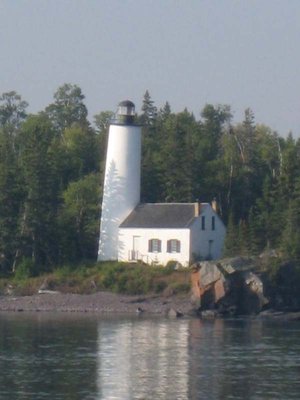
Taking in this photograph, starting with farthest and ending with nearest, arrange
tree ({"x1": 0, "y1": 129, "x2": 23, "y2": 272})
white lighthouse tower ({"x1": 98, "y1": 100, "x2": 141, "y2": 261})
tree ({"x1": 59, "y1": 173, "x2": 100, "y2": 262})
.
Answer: tree ({"x1": 59, "y1": 173, "x2": 100, "y2": 262})
tree ({"x1": 0, "y1": 129, "x2": 23, "y2": 272})
white lighthouse tower ({"x1": 98, "y1": 100, "x2": 141, "y2": 261})

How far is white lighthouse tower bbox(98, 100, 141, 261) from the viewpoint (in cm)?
6756

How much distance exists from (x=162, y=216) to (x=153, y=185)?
313 inches

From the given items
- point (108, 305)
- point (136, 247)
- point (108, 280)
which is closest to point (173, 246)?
point (136, 247)

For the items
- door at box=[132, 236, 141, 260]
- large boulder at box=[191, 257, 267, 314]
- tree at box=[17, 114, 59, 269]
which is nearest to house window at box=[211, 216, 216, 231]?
door at box=[132, 236, 141, 260]

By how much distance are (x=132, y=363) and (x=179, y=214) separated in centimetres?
2588

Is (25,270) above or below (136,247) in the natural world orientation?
below

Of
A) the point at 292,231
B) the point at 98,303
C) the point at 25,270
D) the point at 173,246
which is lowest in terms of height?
the point at 98,303

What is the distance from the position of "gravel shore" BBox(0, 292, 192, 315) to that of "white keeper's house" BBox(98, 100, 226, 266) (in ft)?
14.2

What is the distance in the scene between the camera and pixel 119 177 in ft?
222

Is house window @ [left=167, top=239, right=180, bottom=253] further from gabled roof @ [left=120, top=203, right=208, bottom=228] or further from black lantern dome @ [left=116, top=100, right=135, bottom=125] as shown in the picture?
black lantern dome @ [left=116, top=100, right=135, bottom=125]

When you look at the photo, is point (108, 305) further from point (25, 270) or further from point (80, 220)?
point (80, 220)

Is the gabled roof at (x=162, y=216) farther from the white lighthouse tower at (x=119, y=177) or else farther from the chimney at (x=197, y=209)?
the white lighthouse tower at (x=119, y=177)

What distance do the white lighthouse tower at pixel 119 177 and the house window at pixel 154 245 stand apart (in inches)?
71.4

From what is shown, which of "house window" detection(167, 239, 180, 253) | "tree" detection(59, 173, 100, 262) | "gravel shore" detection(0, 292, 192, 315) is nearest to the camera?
"gravel shore" detection(0, 292, 192, 315)
